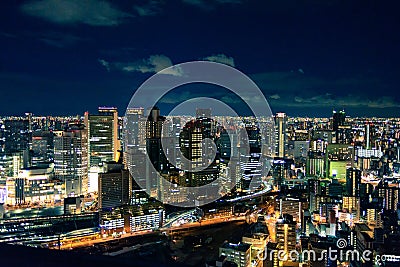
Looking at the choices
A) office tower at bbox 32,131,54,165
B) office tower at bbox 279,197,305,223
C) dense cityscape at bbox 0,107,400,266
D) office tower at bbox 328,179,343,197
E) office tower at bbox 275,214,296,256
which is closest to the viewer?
office tower at bbox 275,214,296,256

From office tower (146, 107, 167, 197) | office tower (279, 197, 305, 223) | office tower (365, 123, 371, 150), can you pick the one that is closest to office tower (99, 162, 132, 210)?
office tower (146, 107, 167, 197)

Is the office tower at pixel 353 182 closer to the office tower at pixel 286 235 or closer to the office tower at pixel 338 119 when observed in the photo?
the office tower at pixel 338 119

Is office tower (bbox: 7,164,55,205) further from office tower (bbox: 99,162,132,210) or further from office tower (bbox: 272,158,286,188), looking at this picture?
office tower (bbox: 272,158,286,188)

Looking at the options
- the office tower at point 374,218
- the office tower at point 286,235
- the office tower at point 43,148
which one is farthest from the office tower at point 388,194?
the office tower at point 43,148

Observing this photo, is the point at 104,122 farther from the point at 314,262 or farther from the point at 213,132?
the point at 314,262

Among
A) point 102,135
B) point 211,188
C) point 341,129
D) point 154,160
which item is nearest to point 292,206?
point 211,188

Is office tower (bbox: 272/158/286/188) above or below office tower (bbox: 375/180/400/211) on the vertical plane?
above

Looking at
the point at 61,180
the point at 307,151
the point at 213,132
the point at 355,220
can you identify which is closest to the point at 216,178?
the point at 213,132
